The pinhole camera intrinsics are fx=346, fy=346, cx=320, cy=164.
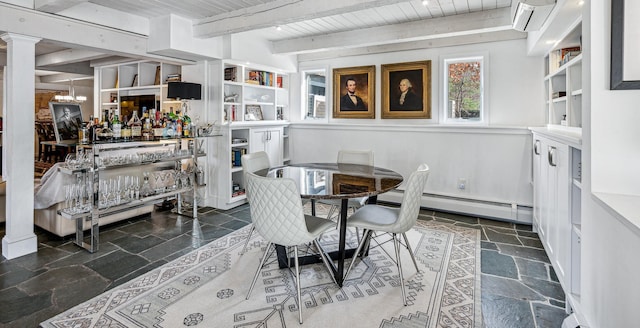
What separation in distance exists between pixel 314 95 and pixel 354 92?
→ 0.82m

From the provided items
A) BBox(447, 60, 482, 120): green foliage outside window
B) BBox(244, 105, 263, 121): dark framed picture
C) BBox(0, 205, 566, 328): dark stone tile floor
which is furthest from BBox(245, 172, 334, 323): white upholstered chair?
BBox(447, 60, 482, 120): green foliage outside window

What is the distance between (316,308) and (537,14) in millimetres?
2849

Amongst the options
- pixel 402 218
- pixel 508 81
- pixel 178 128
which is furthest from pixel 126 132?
pixel 508 81

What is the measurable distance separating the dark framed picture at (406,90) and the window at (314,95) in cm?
113

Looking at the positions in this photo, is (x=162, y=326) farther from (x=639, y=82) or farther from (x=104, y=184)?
(x=639, y=82)

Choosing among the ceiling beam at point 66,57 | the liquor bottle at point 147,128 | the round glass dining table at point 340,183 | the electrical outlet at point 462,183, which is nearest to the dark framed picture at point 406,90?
the electrical outlet at point 462,183

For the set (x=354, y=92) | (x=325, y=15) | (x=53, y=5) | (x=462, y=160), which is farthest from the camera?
(x=354, y=92)

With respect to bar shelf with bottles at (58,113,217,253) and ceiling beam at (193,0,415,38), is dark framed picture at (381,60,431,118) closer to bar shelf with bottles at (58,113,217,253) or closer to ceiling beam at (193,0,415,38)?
ceiling beam at (193,0,415,38)

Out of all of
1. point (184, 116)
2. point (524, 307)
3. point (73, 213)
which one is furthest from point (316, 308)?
point (184, 116)

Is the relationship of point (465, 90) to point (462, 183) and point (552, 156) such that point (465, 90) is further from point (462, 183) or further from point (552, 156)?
point (552, 156)

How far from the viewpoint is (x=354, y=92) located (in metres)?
5.38

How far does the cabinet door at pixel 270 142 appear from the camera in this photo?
5074 millimetres

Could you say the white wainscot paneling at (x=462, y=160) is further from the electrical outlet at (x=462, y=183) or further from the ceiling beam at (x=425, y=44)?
the ceiling beam at (x=425, y=44)

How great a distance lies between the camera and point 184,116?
176 inches
